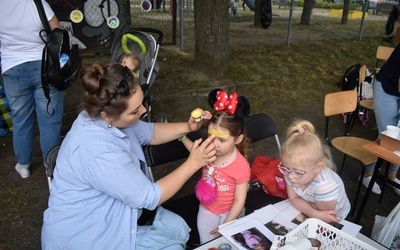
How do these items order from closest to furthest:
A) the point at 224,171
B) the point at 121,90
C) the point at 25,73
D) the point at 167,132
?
the point at 121,90
the point at 224,171
the point at 167,132
the point at 25,73

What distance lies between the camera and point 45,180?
3414 millimetres

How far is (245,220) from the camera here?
177 cm

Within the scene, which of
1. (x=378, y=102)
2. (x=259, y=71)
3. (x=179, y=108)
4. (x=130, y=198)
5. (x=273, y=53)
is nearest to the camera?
(x=130, y=198)

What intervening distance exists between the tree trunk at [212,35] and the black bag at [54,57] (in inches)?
125

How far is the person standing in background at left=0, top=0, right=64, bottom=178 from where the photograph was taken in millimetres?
2775

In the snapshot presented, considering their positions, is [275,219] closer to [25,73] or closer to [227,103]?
[227,103]

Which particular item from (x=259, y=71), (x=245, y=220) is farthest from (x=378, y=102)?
(x=259, y=71)

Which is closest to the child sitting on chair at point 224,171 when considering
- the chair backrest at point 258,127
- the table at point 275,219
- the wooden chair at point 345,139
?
the table at point 275,219

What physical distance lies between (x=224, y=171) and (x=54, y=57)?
1.76 m

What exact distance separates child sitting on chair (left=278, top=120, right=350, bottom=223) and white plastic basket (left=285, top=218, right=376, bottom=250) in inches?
11.6

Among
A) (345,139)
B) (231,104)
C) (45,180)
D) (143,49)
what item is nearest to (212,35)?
(143,49)

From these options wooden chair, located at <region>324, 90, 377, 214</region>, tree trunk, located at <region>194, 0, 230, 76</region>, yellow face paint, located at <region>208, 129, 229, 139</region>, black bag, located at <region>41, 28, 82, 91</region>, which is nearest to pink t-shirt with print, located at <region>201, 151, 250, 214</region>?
yellow face paint, located at <region>208, 129, 229, 139</region>

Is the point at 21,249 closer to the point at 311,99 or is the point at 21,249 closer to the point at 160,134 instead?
the point at 160,134

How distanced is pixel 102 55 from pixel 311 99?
448cm
